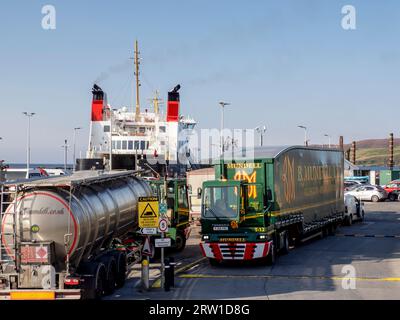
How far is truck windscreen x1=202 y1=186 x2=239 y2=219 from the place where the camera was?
2131cm

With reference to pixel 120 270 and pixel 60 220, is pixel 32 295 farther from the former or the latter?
pixel 120 270

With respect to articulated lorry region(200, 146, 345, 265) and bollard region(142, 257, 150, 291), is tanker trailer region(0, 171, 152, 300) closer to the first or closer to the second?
bollard region(142, 257, 150, 291)

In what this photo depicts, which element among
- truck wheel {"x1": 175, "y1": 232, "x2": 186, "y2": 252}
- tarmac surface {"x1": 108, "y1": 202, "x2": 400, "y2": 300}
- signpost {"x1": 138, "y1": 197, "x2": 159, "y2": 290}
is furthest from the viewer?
truck wheel {"x1": 175, "y1": 232, "x2": 186, "y2": 252}

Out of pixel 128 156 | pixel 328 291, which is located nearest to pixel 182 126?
pixel 128 156

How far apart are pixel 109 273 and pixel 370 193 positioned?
4638cm

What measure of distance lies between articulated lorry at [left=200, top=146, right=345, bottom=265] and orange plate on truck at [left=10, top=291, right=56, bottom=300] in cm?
785

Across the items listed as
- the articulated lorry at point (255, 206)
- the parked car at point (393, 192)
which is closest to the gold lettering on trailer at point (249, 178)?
the articulated lorry at point (255, 206)

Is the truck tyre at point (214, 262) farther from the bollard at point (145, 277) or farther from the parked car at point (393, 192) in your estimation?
the parked car at point (393, 192)

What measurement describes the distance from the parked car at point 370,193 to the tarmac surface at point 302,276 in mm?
31696

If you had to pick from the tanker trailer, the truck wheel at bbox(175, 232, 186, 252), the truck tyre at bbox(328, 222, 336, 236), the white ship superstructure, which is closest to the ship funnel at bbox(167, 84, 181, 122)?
the white ship superstructure

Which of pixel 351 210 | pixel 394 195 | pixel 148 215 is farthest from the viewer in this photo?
pixel 394 195

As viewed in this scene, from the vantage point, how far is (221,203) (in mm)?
21453

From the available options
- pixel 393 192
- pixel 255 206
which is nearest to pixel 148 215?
pixel 255 206

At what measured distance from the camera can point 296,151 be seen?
25266 mm
